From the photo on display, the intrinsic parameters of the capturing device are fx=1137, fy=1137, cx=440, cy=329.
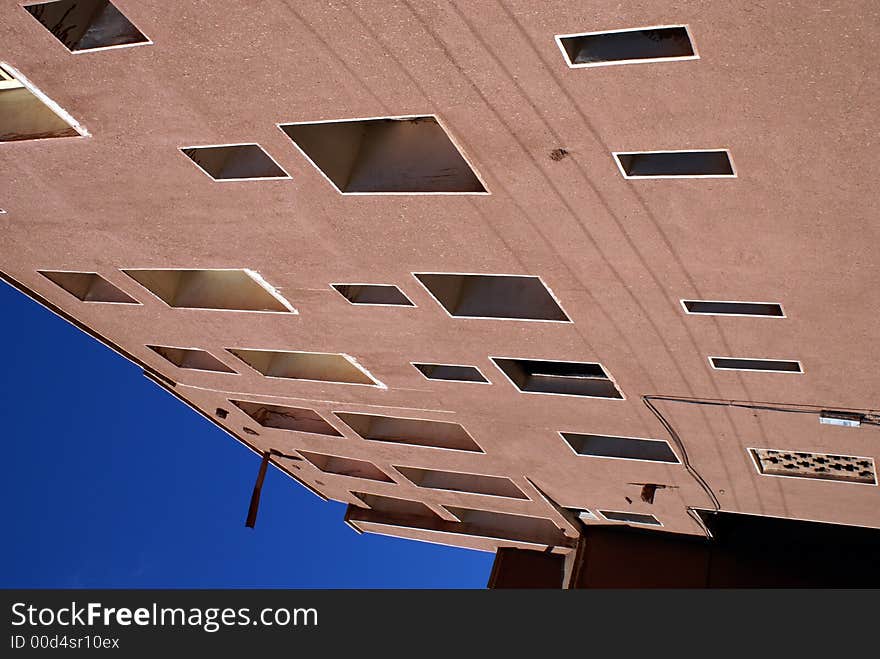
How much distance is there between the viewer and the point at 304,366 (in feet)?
67.1

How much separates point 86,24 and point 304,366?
30.4 feet

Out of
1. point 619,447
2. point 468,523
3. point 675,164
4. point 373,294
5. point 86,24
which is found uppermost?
point 468,523

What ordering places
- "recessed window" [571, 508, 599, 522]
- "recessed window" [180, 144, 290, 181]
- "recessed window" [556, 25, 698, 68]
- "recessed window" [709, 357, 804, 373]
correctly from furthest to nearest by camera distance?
"recessed window" [571, 508, 599, 522] < "recessed window" [709, 357, 804, 373] < "recessed window" [180, 144, 290, 181] < "recessed window" [556, 25, 698, 68]

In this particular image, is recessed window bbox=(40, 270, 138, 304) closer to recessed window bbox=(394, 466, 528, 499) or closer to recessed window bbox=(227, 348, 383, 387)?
recessed window bbox=(227, 348, 383, 387)

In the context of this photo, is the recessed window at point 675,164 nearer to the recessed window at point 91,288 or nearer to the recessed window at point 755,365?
the recessed window at point 755,365

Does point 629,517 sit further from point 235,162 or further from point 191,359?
point 235,162

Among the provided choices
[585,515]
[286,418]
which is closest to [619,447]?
[585,515]

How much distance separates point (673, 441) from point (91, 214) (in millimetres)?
9108

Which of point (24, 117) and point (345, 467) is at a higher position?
point (345, 467)

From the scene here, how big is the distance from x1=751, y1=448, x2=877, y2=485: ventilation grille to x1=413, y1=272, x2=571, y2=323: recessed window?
445 centimetres

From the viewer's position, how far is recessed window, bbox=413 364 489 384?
1769 cm

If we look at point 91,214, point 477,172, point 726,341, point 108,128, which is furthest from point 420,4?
point 91,214

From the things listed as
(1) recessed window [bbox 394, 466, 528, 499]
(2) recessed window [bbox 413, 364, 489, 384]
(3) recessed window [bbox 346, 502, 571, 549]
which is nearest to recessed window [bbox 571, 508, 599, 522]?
(3) recessed window [bbox 346, 502, 571, 549]
